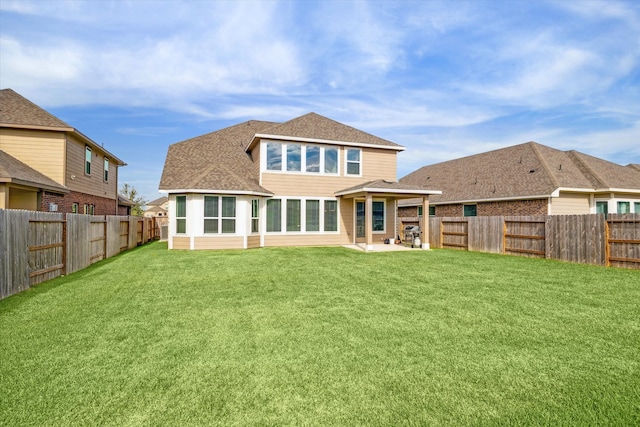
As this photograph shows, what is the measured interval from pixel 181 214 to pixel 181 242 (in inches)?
55.4

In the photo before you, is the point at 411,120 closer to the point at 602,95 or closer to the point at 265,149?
the point at 602,95

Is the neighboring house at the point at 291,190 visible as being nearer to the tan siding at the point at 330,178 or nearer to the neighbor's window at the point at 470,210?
the tan siding at the point at 330,178

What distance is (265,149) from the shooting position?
1672 centimetres

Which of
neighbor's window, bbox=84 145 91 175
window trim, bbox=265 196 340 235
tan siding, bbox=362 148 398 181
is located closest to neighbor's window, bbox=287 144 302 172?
window trim, bbox=265 196 340 235

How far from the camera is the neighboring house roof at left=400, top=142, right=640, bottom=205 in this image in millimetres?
18469

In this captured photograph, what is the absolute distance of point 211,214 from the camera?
1525cm

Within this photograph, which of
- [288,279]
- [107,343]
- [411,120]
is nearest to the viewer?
[107,343]

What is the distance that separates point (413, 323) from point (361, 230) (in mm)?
13143

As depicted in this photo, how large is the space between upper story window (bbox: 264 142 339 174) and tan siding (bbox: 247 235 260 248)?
3.85 m

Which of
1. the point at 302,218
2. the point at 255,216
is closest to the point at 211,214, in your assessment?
the point at 255,216

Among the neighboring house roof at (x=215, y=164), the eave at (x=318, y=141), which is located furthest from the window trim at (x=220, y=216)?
the eave at (x=318, y=141)

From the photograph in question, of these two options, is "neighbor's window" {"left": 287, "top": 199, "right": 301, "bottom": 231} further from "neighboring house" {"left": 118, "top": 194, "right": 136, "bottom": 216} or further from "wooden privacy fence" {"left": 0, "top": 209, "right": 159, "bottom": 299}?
"neighboring house" {"left": 118, "top": 194, "right": 136, "bottom": 216}

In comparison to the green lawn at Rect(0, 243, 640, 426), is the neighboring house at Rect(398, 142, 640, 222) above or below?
above

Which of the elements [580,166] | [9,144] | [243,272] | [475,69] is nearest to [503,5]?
[475,69]
